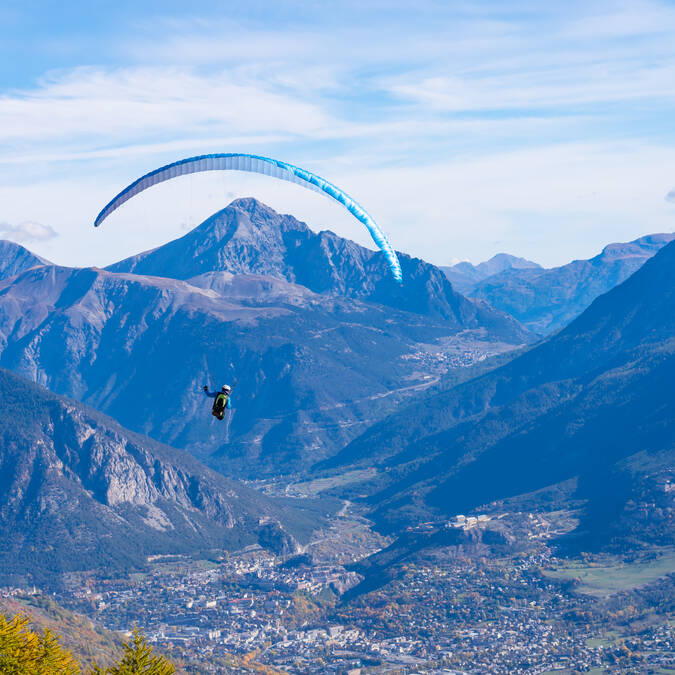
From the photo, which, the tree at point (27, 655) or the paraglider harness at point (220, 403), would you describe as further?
the paraglider harness at point (220, 403)

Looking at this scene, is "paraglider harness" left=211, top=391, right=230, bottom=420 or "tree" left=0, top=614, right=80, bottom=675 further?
"paraglider harness" left=211, top=391, right=230, bottom=420

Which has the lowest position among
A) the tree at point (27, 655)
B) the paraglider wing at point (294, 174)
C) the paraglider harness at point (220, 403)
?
the tree at point (27, 655)

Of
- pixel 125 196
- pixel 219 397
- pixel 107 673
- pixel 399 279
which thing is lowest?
pixel 107 673

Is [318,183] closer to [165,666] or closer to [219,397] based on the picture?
[219,397]

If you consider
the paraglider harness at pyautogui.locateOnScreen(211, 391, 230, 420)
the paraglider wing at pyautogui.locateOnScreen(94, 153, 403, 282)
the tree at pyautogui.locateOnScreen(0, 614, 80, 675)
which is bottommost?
the tree at pyautogui.locateOnScreen(0, 614, 80, 675)

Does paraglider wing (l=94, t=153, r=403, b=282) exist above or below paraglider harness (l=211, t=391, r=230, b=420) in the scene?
above

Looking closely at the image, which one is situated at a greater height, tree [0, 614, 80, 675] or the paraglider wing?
the paraglider wing

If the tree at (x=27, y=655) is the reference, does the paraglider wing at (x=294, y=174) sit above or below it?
above

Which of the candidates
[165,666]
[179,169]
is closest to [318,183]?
[179,169]
